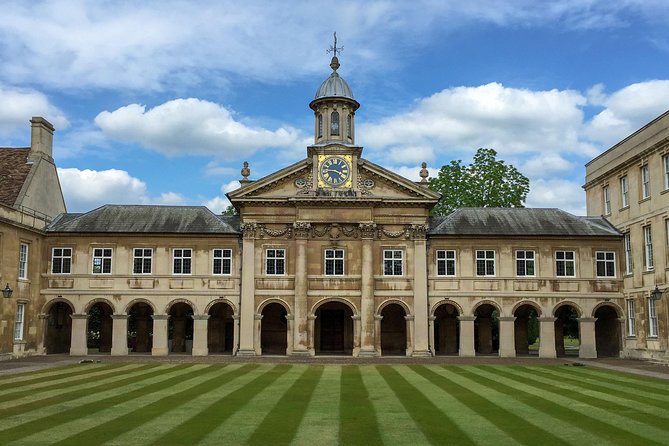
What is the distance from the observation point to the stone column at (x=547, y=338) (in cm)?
4252

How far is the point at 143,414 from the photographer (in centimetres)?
1677

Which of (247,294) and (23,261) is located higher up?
(23,261)

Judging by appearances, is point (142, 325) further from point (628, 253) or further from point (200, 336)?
point (628, 253)

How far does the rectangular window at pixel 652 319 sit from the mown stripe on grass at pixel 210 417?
2375 centimetres

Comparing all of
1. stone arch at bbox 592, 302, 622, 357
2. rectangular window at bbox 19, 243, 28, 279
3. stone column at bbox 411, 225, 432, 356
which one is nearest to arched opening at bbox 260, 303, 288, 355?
stone column at bbox 411, 225, 432, 356

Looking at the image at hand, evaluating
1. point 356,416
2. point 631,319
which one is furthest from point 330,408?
point 631,319

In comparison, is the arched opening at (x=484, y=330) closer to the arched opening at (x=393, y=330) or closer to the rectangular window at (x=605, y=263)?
the arched opening at (x=393, y=330)

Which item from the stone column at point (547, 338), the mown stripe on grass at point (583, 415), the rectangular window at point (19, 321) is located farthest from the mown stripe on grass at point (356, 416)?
the rectangular window at point (19, 321)

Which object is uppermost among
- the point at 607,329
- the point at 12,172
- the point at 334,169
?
the point at 334,169

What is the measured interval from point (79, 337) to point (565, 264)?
3024cm

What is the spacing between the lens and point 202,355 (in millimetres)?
42156

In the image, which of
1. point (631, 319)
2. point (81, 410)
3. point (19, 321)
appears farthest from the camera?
point (631, 319)

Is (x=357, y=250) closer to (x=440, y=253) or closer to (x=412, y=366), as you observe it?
(x=440, y=253)

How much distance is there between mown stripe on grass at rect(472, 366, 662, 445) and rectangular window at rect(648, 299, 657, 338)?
630 inches
